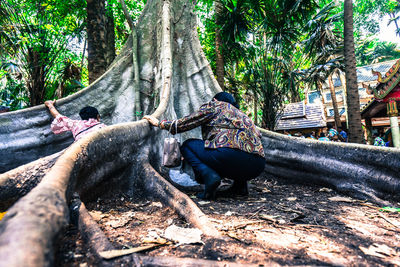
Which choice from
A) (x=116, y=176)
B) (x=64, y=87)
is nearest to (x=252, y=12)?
(x=64, y=87)

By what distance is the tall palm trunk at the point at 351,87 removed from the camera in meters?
5.91

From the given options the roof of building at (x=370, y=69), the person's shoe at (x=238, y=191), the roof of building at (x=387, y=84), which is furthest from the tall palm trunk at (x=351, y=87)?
the roof of building at (x=370, y=69)

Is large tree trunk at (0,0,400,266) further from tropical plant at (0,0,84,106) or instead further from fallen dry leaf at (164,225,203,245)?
tropical plant at (0,0,84,106)

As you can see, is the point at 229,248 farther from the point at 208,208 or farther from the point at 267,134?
the point at 267,134

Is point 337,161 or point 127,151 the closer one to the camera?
point 127,151

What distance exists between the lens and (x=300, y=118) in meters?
18.0

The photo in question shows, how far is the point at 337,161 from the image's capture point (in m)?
3.04

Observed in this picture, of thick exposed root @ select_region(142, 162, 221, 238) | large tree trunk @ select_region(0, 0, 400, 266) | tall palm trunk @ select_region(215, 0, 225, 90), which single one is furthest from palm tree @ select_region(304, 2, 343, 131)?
thick exposed root @ select_region(142, 162, 221, 238)

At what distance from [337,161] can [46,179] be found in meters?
3.12

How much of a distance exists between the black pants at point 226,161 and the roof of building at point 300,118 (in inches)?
601

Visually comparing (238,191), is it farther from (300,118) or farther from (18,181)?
(300,118)

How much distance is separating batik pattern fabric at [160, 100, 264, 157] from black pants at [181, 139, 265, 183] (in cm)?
6

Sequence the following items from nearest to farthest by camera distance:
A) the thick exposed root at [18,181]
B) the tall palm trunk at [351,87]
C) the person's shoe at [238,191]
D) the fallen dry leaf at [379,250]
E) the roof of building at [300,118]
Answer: the fallen dry leaf at [379,250], the thick exposed root at [18,181], the person's shoe at [238,191], the tall palm trunk at [351,87], the roof of building at [300,118]

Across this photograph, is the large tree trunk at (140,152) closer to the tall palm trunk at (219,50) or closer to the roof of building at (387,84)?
the tall palm trunk at (219,50)
